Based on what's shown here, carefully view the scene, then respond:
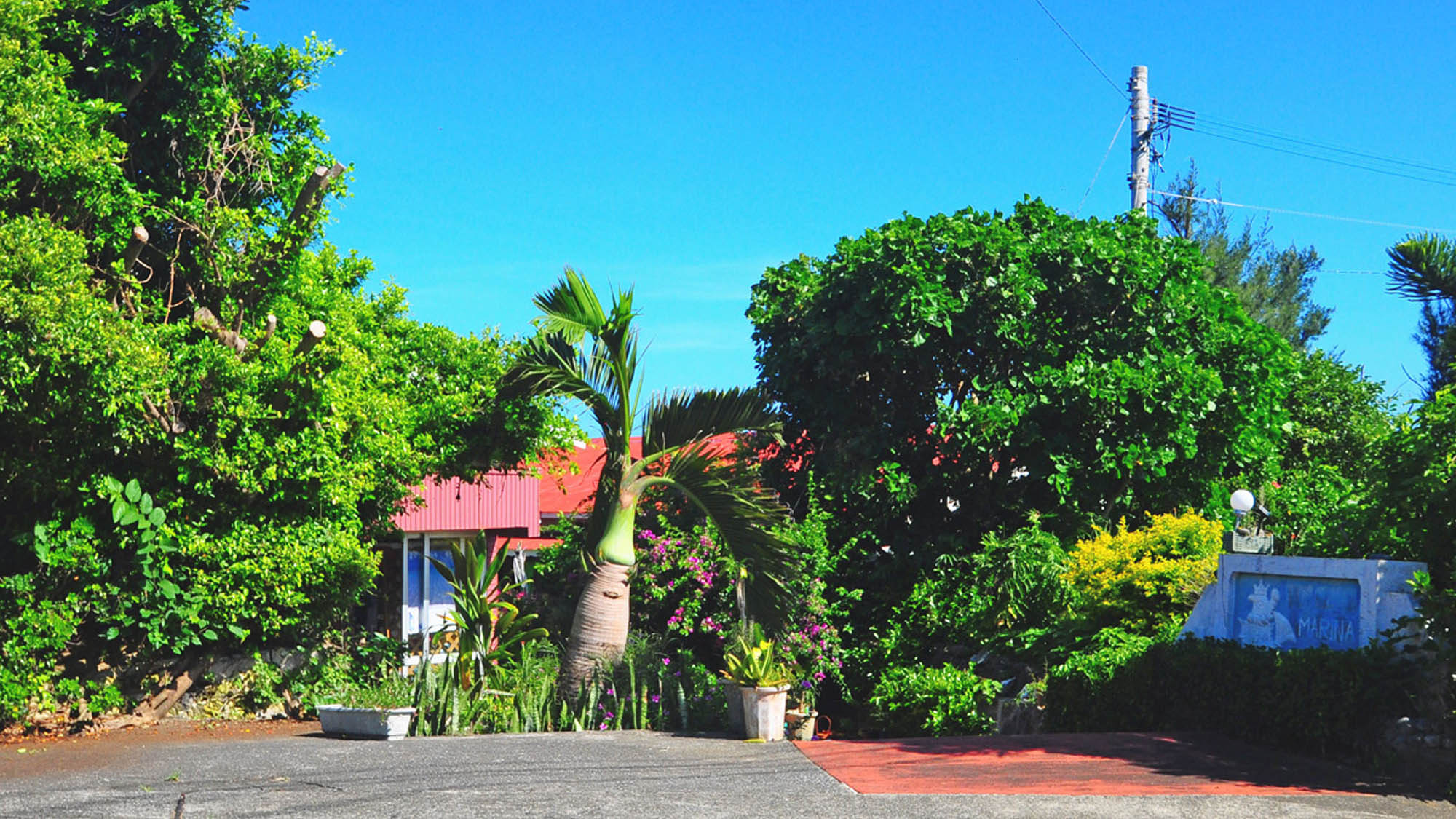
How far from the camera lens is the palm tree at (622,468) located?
12703mm

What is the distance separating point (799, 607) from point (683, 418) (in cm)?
252

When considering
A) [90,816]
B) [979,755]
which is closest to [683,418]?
[979,755]

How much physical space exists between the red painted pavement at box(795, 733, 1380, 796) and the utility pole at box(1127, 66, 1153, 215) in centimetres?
1238

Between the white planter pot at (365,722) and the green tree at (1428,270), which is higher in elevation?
the green tree at (1428,270)

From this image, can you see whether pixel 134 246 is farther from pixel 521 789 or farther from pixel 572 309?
pixel 521 789

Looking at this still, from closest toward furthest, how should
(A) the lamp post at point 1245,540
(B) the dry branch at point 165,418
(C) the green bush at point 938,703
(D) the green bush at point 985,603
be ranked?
(A) the lamp post at point 1245,540 → (B) the dry branch at point 165,418 → (C) the green bush at point 938,703 → (D) the green bush at point 985,603

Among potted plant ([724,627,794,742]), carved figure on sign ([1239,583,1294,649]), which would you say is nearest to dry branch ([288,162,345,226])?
potted plant ([724,627,794,742])

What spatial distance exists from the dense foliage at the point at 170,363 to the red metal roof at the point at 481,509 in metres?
7.88

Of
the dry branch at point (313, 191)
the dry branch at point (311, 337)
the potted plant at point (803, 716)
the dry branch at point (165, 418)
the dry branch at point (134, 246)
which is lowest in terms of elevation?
the potted plant at point (803, 716)

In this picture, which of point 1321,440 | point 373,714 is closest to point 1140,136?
point 1321,440

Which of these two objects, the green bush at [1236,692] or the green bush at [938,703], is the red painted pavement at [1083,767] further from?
the green bush at [938,703]

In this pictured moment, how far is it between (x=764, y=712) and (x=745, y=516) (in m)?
2.29

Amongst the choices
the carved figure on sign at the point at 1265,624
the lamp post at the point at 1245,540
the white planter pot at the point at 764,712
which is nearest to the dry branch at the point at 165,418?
the white planter pot at the point at 764,712

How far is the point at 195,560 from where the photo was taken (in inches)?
492
